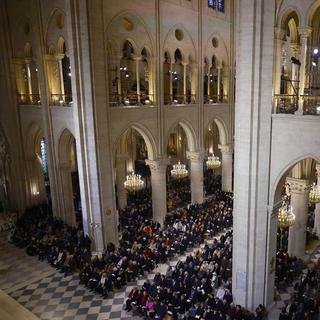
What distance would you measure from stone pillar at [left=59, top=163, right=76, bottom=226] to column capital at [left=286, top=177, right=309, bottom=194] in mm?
11101

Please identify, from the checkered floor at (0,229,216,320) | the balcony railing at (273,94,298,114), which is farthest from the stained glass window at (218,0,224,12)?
the checkered floor at (0,229,216,320)

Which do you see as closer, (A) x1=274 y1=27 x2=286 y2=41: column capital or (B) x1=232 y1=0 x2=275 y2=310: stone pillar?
(B) x1=232 y1=0 x2=275 y2=310: stone pillar

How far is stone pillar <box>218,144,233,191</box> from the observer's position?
891 inches

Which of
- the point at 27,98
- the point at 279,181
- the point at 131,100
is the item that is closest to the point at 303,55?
the point at 279,181

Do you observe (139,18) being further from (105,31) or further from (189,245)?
(189,245)

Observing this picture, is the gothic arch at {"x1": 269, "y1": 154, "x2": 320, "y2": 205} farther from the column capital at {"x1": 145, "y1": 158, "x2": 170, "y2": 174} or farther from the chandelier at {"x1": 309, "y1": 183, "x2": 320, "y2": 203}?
the column capital at {"x1": 145, "y1": 158, "x2": 170, "y2": 174}

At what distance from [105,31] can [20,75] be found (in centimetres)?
753

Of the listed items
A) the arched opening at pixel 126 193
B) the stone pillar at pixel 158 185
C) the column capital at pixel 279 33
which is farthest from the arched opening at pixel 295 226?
the arched opening at pixel 126 193

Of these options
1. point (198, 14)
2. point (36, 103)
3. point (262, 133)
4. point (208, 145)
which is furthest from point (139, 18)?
point (208, 145)

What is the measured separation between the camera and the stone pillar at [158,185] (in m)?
17.8

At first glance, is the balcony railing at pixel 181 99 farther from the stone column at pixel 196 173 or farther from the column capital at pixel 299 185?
the column capital at pixel 299 185

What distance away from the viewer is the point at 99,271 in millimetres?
13547

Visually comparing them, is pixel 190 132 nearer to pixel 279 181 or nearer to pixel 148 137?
pixel 148 137

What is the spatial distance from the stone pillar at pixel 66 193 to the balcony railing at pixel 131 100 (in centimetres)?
466
